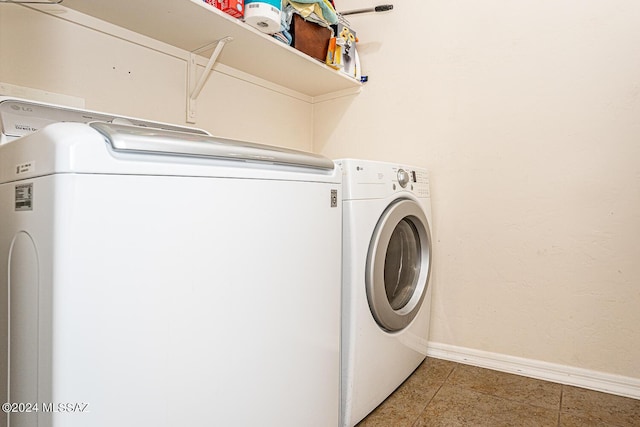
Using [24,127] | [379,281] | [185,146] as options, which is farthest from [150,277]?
[379,281]

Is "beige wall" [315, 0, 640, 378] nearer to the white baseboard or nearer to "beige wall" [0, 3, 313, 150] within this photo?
the white baseboard

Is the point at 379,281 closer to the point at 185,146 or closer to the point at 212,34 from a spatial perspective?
the point at 185,146

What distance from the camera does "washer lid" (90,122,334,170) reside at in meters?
0.60

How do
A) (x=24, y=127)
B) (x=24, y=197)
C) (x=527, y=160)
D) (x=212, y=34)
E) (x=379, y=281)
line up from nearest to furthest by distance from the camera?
(x=24, y=197) < (x=24, y=127) < (x=379, y=281) < (x=212, y=34) < (x=527, y=160)

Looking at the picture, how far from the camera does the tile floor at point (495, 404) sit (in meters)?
1.22

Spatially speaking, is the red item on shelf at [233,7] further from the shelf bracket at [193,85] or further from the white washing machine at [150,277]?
the white washing machine at [150,277]

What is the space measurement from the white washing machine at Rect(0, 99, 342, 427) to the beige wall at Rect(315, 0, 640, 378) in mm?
1062

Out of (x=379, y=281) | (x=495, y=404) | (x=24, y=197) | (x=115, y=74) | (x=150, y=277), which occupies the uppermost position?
(x=115, y=74)

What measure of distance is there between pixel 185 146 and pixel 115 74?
948 mm

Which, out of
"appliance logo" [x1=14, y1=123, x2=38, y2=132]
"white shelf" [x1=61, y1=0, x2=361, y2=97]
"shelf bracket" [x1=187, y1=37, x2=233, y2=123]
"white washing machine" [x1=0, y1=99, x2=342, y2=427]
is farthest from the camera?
"shelf bracket" [x1=187, y1=37, x2=233, y2=123]

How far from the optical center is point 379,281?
1204mm

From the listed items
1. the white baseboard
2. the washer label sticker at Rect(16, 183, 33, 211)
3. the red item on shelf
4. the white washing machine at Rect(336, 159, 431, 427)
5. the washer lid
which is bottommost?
the white baseboard

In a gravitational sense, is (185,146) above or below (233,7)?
below

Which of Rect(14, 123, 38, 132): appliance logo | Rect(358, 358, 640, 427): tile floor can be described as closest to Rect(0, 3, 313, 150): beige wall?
Rect(14, 123, 38, 132): appliance logo
